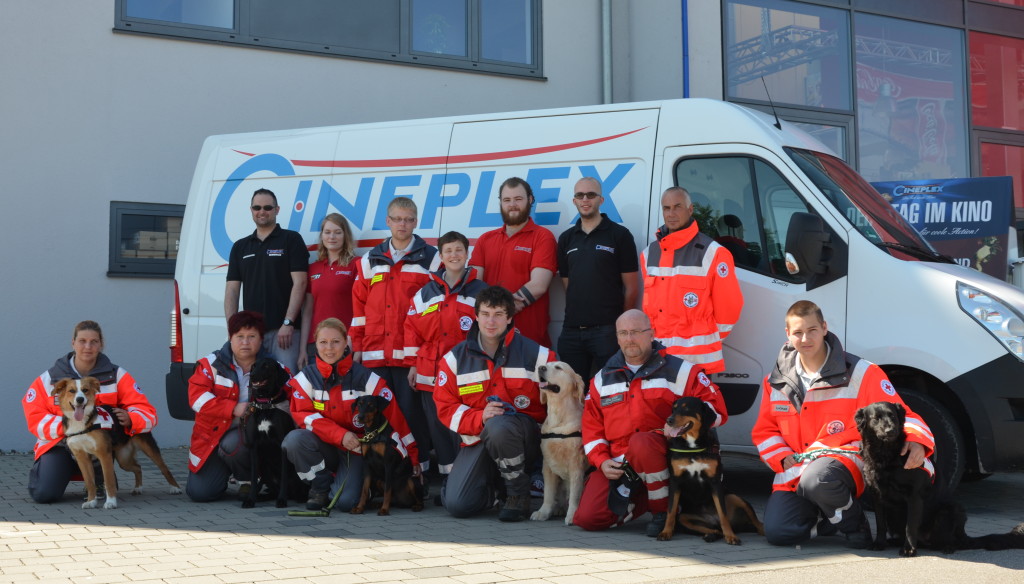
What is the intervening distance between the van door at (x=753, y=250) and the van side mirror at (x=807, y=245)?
0.07 meters

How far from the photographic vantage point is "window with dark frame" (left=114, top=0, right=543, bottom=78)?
1049cm

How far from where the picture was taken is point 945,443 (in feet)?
19.7

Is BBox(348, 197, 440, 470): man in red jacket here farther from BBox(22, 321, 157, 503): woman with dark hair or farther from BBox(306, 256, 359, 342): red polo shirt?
BBox(22, 321, 157, 503): woman with dark hair

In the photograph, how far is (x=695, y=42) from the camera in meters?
11.7

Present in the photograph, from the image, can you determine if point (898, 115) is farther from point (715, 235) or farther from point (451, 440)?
point (451, 440)

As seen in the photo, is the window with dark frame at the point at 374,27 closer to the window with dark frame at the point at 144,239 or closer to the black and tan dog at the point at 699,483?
the window with dark frame at the point at 144,239

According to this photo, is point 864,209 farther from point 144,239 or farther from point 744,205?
point 144,239

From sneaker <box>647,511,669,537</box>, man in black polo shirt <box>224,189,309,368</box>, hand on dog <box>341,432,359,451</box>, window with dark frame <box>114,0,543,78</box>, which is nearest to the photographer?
sneaker <box>647,511,669,537</box>

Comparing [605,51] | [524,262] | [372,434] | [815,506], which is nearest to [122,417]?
[372,434]

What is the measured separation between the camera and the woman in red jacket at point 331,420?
21.9 ft

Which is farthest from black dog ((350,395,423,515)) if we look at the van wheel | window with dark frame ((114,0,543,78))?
window with dark frame ((114,0,543,78))

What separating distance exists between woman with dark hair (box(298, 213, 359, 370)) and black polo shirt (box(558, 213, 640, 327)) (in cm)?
177

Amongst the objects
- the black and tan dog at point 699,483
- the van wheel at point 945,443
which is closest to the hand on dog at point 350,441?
the black and tan dog at point 699,483

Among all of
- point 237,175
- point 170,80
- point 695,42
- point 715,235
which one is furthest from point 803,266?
point 170,80
